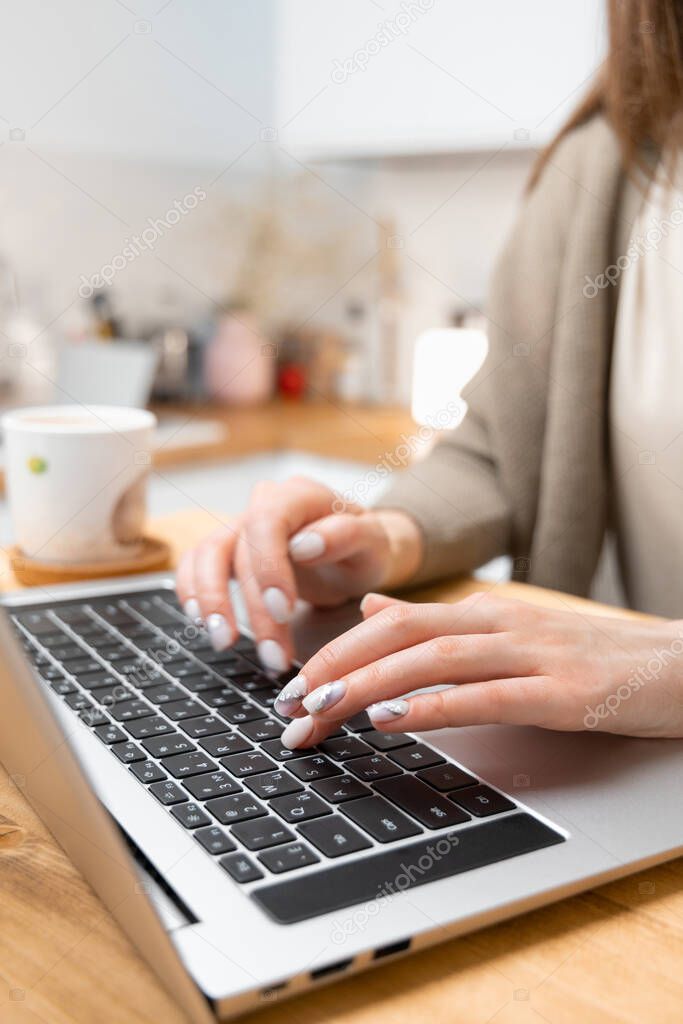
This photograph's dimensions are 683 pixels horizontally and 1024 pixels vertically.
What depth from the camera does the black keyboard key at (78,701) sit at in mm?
512

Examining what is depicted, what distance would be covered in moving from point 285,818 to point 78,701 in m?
0.17

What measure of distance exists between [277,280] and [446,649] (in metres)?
2.31

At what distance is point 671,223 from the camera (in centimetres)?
96

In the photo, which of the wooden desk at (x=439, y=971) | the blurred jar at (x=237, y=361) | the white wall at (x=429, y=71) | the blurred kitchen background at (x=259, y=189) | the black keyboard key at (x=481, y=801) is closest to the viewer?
the wooden desk at (x=439, y=971)

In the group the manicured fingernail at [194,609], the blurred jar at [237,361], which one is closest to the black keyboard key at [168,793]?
the manicured fingernail at [194,609]

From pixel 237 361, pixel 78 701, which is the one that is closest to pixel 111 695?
pixel 78 701

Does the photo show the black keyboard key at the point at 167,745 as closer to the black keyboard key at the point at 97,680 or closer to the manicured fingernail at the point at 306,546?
the black keyboard key at the point at 97,680

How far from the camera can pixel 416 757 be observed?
0.46m

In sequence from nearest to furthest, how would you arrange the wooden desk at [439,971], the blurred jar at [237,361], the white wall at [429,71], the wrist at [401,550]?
the wooden desk at [439,971], the wrist at [401,550], the white wall at [429,71], the blurred jar at [237,361]

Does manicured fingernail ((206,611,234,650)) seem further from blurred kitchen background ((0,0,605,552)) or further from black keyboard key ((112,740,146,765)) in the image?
blurred kitchen background ((0,0,605,552))

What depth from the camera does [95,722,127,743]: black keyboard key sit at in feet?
1.55

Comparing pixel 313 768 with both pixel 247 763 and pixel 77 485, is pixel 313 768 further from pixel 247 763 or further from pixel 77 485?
pixel 77 485

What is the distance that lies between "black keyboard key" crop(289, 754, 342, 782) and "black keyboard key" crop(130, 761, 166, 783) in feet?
0.19

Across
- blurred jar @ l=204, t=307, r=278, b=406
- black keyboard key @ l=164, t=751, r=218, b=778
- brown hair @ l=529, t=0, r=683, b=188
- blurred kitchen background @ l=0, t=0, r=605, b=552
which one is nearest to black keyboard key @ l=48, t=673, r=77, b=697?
black keyboard key @ l=164, t=751, r=218, b=778
